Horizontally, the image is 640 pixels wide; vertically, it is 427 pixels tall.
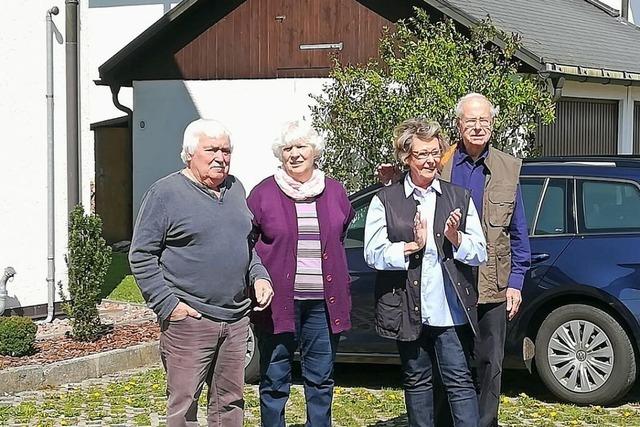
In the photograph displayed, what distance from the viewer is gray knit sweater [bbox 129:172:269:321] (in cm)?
530

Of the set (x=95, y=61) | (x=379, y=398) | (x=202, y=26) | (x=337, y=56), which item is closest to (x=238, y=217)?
(x=379, y=398)

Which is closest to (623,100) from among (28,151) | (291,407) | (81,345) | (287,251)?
(28,151)

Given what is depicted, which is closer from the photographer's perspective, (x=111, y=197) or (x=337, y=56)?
(x=337, y=56)

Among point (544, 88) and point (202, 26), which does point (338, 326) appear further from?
point (202, 26)

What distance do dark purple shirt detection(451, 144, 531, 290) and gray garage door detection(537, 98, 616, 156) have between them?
25.3 feet

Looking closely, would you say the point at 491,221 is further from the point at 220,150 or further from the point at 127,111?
the point at 127,111

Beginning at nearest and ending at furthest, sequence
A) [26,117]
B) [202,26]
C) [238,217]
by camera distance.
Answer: [238,217]
[26,117]
[202,26]

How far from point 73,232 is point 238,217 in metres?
4.55

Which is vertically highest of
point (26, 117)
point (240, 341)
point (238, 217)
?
point (26, 117)

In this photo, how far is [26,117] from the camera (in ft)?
35.0

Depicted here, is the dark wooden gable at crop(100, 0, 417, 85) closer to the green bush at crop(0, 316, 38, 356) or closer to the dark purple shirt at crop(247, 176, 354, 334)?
the green bush at crop(0, 316, 38, 356)

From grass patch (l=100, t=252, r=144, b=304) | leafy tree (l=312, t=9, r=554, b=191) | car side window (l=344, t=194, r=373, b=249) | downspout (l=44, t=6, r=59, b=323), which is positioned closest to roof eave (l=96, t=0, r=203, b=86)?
grass patch (l=100, t=252, r=144, b=304)

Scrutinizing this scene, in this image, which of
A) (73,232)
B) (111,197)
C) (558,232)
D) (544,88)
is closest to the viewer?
(558,232)

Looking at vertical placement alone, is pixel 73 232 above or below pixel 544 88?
below
